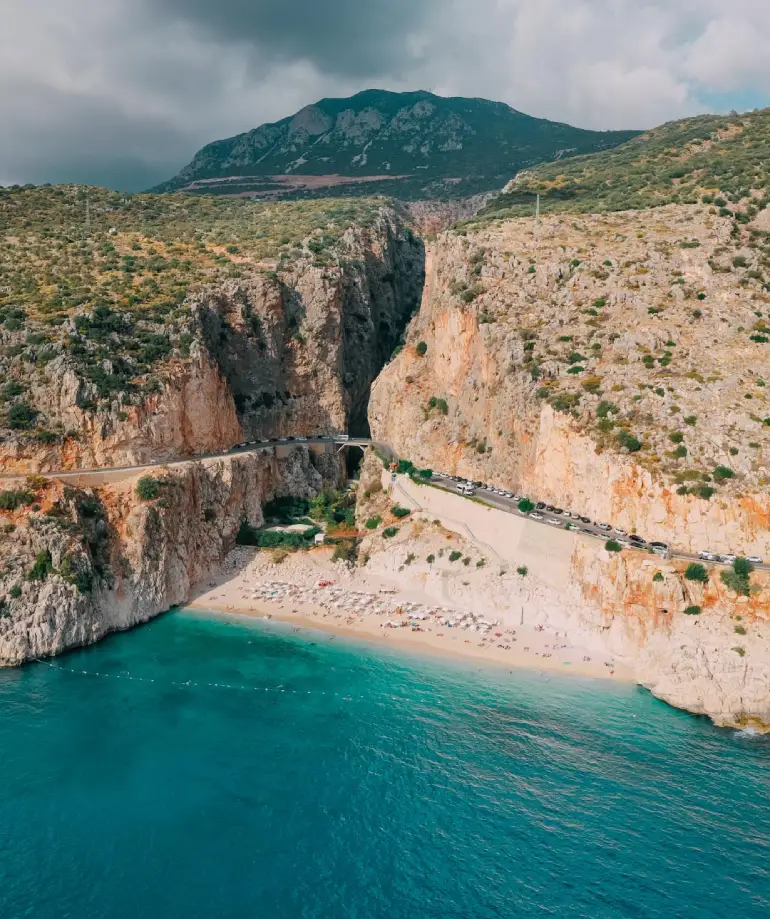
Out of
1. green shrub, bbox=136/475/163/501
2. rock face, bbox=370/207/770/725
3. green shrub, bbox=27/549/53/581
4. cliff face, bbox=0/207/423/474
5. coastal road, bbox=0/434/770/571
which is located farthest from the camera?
cliff face, bbox=0/207/423/474

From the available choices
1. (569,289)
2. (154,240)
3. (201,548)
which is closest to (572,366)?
(569,289)

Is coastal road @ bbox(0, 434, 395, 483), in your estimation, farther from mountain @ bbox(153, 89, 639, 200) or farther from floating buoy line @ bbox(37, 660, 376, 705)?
mountain @ bbox(153, 89, 639, 200)

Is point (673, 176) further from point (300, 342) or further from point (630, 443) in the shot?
point (630, 443)

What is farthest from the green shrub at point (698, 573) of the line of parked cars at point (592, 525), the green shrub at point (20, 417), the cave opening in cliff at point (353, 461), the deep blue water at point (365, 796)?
the green shrub at point (20, 417)

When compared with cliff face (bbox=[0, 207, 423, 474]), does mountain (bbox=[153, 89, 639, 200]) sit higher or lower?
higher

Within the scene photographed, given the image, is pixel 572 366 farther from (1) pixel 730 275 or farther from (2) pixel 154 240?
(2) pixel 154 240

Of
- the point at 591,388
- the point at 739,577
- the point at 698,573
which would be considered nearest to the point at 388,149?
the point at 591,388

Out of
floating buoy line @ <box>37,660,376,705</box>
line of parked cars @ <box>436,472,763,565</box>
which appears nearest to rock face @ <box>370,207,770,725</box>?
line of parked cars @ <box>436,472,763,565</box>

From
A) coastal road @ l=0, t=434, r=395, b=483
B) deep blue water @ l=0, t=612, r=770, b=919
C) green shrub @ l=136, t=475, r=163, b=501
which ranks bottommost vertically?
deep blue water @ l=0, t=612, r=770, b=919
